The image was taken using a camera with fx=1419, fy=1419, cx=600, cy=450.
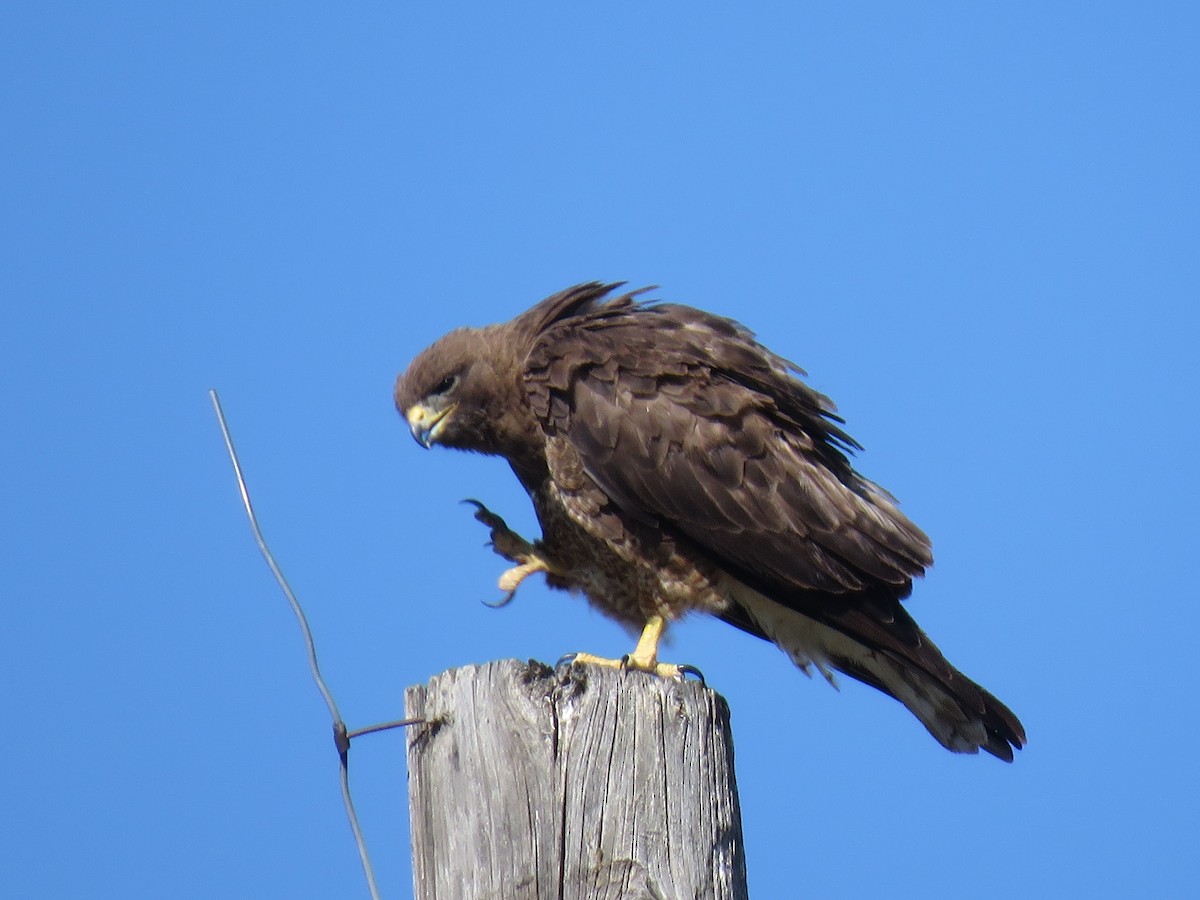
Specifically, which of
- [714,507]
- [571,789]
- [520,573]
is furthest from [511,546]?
[571,789]

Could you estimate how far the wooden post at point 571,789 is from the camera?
124 inches

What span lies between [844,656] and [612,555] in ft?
3.53

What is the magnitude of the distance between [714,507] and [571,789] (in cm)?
230

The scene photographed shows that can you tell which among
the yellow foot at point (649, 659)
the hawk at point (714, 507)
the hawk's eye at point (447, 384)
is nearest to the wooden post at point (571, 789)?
the yellow foot at point (649, 659)

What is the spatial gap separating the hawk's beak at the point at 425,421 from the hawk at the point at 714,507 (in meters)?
0.35

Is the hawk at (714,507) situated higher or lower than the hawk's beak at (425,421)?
lower

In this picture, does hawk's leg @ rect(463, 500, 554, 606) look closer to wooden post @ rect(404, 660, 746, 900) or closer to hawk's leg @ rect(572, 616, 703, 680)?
hawk's leg @ rect(572, 616, 703, 680)

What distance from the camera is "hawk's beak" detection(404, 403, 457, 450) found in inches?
243

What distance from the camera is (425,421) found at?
6.21 meters

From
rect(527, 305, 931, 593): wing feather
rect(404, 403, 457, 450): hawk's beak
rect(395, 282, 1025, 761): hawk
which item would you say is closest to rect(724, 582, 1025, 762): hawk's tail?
rect(395, 282, 1025, 761): hawk

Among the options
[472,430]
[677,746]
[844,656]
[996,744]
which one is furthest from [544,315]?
[677,746]

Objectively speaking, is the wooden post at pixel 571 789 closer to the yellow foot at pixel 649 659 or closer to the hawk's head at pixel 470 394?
the yellow foot at pixel 649 659

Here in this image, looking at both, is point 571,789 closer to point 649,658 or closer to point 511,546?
point 649,658

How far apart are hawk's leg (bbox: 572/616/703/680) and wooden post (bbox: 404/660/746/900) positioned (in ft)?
2.99
